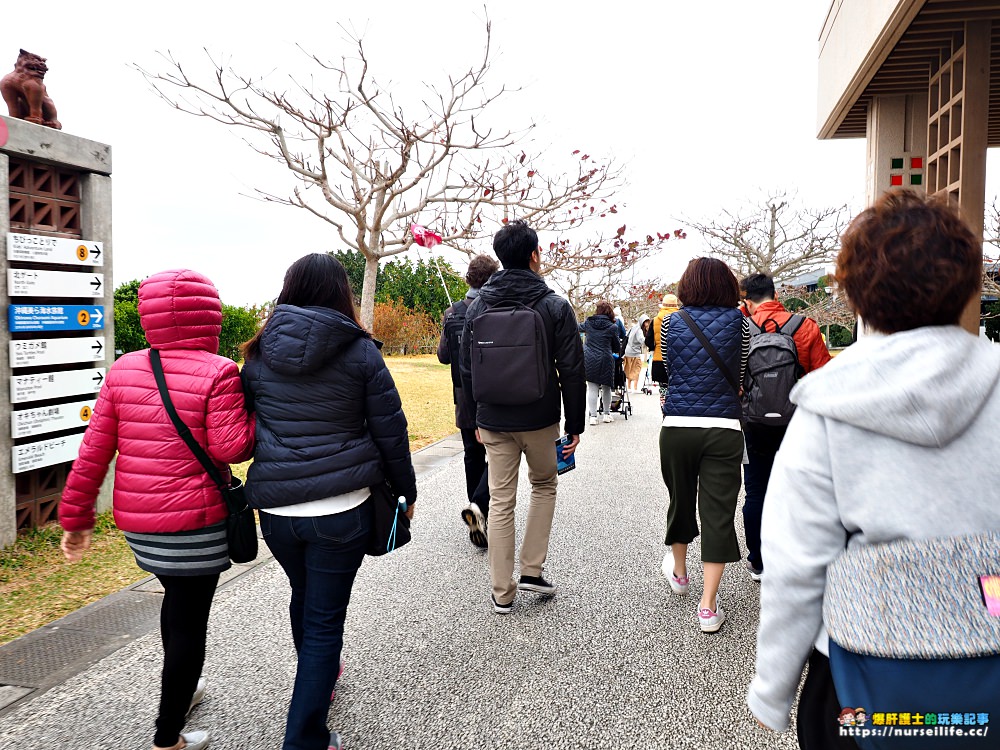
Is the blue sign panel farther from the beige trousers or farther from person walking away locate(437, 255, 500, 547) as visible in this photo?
the beige trousers

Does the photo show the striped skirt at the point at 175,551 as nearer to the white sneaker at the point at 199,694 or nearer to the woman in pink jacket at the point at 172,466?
the woman in pink jacket at the point at 172,466

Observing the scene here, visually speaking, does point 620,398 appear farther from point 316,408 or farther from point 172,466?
point 172,466

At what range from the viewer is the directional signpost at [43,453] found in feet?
16.3

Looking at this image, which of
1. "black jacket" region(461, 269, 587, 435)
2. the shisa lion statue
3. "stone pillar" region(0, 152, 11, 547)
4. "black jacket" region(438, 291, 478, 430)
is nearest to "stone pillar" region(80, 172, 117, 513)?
the shisa lion statue

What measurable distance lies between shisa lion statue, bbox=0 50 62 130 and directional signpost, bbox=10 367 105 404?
6.09ft

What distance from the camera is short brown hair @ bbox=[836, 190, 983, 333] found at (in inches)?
55.5

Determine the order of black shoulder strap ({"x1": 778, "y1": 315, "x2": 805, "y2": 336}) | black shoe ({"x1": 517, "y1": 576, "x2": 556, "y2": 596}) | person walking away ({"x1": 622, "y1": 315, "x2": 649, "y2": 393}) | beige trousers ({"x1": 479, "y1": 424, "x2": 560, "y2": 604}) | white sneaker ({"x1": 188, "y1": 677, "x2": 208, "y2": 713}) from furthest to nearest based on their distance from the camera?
1. person walking away ({"x1": 622, "y1": 315, "x2": 649, "y2": 393})
2. black shoulder strap ({"x1": 778, "y1": 315, "x2": 805, "y2": 336})
3. black shoe ({"x1": 517, "y1": 576, "x2": 556, "y2": 596})
4. beige trousers ({"x1": 479, "y1": 424, "x2": 560, "y2": 604})
5. white sneaker ({"x1": 188, "y1": 677, "x2": 208, "y2": 713})

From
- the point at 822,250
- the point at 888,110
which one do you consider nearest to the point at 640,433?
the point at 888,110

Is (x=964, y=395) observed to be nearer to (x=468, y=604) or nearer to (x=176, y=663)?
(x=176, y=663)

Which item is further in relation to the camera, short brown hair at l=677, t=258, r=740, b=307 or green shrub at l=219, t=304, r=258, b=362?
green shrub at l=219, t=304, r=258, b=362

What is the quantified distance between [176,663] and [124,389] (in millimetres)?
999

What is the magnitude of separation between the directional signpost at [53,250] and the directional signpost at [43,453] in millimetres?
1331

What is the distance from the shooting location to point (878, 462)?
137 cm

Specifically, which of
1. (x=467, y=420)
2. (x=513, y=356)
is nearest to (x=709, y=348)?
(x=513, y=356)
